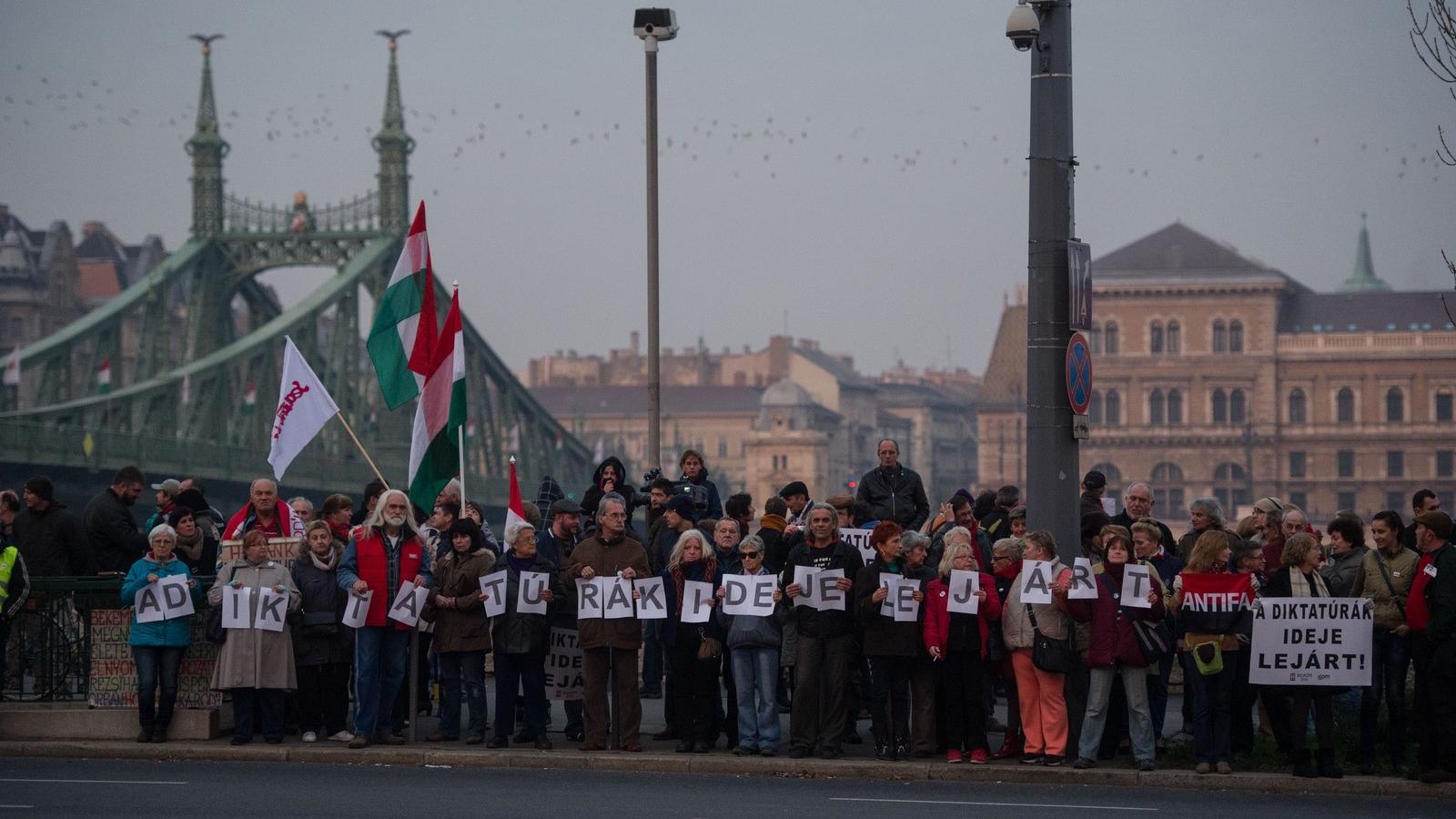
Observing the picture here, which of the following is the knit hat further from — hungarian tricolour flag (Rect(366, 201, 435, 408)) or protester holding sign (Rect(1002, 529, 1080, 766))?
protester holding sign (Rect(1002, 529, 1080, 766))

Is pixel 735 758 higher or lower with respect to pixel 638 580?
lower

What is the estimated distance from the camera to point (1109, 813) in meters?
12.8

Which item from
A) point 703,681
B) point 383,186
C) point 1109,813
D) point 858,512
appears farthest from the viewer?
point 383,186

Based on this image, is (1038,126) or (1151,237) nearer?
(1038,126)

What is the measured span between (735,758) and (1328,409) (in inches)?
4783

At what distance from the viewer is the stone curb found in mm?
14070

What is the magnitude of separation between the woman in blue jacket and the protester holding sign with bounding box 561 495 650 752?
8.57 ft

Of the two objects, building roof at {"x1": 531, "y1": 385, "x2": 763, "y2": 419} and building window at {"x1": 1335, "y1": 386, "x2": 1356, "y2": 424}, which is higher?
→ building roof at {"x1": 531, "y1": 385, "x2": 763, "y2": 419}

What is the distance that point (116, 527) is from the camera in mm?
16656

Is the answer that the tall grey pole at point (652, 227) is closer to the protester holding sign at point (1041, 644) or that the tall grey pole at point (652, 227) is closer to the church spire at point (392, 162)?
the protester holding sign at point (1041, 644)

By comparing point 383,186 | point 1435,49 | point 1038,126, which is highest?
point 383,186

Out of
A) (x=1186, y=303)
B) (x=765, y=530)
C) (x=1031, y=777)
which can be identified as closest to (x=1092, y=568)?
(x=1031, y=777)

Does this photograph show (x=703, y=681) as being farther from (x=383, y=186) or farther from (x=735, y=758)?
(x=383, y=186)

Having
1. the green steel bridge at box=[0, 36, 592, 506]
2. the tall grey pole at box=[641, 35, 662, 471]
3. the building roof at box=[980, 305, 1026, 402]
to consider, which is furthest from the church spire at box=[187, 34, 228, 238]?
the building roof at box=[980, 305, 1026, 402]
